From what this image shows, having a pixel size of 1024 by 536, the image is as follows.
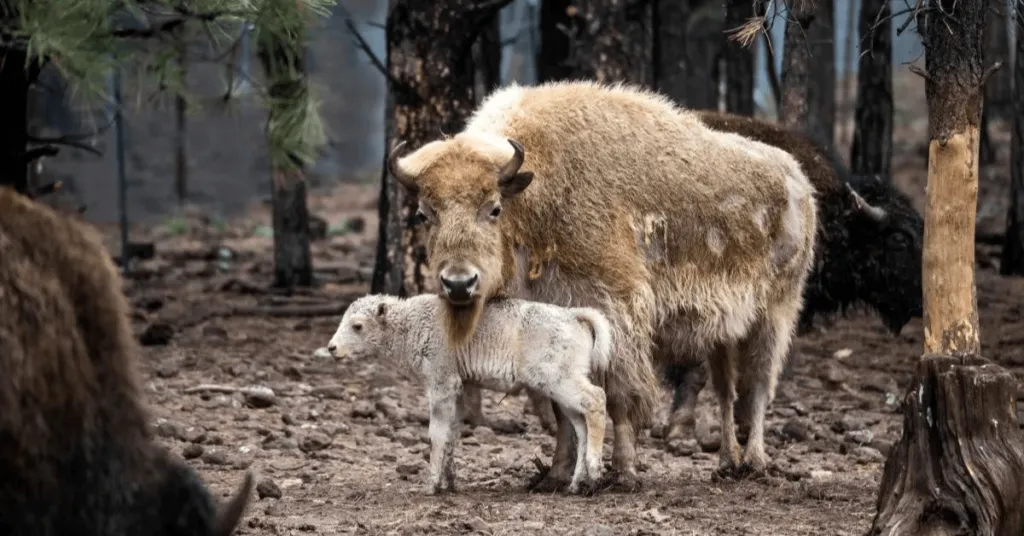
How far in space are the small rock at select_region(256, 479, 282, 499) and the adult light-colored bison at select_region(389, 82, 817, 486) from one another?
115 cm

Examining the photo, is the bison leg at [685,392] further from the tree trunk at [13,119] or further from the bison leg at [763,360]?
the tree trunk at [13,119]

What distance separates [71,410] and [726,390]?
16.6ft

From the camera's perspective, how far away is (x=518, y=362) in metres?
7.19

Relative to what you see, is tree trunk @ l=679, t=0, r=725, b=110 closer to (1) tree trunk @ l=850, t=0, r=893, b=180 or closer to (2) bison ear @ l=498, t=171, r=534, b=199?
(1) tree trunk @ l=850, t=0, r=893, b=180

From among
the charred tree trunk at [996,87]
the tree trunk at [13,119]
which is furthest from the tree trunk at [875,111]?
the tree trunk at [13,119]

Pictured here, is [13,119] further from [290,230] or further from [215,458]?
[290,230]

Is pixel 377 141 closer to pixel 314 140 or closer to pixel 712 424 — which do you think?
pixel 314 140

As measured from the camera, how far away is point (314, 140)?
11961mm

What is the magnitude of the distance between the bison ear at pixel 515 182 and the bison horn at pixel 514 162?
2 cm

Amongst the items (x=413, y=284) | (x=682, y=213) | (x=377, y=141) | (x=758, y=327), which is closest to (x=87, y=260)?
(x=682, y=213)

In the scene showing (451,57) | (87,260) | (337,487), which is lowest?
(337,487)

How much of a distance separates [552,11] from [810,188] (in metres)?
6.95

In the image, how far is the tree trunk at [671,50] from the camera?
709 inches

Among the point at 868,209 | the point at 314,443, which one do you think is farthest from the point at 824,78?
the point at 314,443
